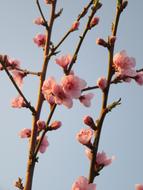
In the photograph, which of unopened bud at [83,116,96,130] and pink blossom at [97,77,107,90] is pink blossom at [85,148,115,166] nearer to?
unopened bud at [83,116,96,130]

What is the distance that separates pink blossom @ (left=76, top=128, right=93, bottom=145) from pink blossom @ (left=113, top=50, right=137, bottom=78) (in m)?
0.68

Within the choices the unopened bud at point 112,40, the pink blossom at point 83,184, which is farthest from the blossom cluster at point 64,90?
the pink blossom at point 83,184

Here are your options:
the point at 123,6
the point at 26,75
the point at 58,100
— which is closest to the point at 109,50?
the point at 123,6

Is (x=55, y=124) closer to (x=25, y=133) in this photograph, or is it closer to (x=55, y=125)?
(x=55, y=125)

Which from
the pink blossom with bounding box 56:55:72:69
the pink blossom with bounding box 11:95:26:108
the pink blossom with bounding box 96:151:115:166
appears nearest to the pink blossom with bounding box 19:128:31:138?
the pink blossom with bounding box 11:95:26:108

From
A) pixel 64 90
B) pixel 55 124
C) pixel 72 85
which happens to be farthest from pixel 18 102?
pixel 72 85

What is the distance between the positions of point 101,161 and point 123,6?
1492 millimetres

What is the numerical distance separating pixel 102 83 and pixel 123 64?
1.32ft

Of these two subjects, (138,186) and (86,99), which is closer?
(138,186)

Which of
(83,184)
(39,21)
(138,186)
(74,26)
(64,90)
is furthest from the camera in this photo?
(39,21)

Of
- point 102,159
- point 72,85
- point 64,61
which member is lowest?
point 102,159

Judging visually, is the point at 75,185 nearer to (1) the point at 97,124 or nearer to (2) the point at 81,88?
(1) the point at 97,124

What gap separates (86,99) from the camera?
4.00 metres

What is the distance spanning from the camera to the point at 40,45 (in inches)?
204
